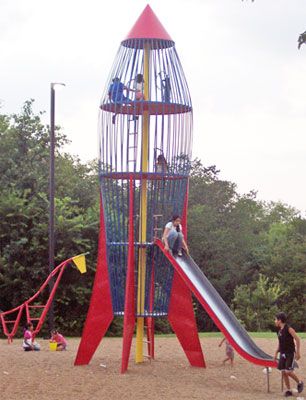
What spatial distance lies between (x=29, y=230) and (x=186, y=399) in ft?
52.6

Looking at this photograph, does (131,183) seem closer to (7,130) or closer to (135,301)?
(135,301)

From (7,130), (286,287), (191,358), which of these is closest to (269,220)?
(286,287)

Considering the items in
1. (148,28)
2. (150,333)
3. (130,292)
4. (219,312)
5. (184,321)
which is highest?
(148,28)

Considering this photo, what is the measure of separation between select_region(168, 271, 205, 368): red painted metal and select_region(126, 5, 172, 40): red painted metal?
419cm

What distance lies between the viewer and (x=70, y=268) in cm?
2877

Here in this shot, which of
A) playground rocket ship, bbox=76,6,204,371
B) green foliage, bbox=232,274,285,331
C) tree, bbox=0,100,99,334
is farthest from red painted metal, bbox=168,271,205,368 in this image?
green foliage, bbox=232,274,285,331

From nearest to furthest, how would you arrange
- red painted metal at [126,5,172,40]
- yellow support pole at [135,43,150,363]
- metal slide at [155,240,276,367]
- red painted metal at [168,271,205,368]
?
metal slide at [155,240,276,367], yellow support pole at [135,43,150,363], red painted metal at [126,5,172,40], red painted metal at [168,271,205,368]

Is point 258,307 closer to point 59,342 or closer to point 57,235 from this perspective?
point 57,235

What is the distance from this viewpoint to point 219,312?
50.2ft

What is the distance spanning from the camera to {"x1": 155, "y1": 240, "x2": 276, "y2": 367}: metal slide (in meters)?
14.3

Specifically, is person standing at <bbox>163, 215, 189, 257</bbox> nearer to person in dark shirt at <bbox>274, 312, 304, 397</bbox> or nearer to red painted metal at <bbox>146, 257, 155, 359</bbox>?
red painted metal at <bbox>146, 257, 155, 359</bbox>

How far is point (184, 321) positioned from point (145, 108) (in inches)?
151

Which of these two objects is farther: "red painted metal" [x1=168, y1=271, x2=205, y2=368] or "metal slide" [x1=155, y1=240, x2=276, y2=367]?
"red painted metal" [x1=168, y1=271, x2=205, y2=368]

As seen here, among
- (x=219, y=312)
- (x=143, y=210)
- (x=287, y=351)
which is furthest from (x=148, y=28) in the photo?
(x=287, y=351)
